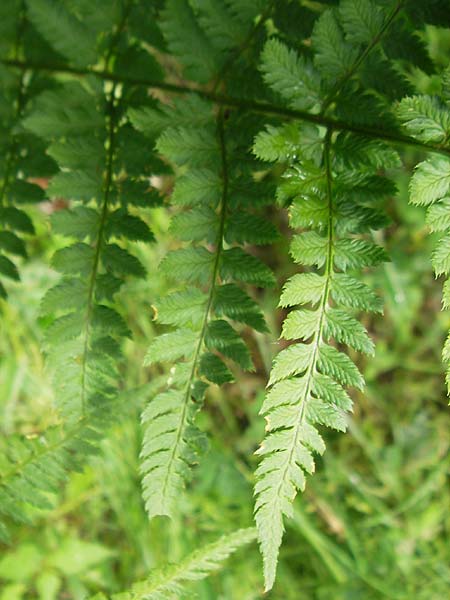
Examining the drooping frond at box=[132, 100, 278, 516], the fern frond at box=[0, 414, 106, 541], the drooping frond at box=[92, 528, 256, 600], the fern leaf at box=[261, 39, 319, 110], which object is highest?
the fern leaf at box=[261, 39, 319, 110]

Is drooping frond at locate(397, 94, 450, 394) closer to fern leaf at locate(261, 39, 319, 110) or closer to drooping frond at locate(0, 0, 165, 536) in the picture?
fern leaf at locate(261, 39, 319, 110)

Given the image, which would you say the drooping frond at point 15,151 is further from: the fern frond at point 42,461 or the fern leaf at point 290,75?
the fern leaf at point 290,75

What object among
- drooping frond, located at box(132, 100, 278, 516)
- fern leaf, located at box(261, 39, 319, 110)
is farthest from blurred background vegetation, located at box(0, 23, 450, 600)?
fern leaf, located at box(261, 39, 319, 110)

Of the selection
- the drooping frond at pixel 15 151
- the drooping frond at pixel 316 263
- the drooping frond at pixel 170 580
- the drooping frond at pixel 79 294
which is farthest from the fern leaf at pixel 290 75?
the drooping frond at pixel 170 580

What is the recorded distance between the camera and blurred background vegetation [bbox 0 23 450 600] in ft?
9.00

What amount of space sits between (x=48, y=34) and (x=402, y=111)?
1.12 metres

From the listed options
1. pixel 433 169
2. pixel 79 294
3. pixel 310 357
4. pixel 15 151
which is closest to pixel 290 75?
pixel 433 169

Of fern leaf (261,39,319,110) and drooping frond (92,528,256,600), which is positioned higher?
fern leaf (261,39,319,110)

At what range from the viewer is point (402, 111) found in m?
1.45

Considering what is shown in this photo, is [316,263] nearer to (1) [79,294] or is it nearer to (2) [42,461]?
(1) [79,294]

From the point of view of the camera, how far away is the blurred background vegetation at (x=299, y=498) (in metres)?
2.74

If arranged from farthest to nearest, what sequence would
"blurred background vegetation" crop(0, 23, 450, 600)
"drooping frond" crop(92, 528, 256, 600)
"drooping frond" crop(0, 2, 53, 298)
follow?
"blurred background vegetation" crop(0, 23, 450, 600) → "drooping frond" crop(0, 2, 53, 298) → "drooping frond" crop(92, 528, 256, 600)

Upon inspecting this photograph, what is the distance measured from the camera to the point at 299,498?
291 centimetres

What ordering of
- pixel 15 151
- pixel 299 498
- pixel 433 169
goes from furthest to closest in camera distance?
pixel 299 498 → pixel 15 151 → pixel 433 169
